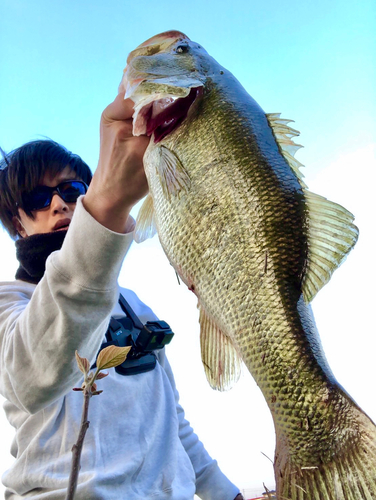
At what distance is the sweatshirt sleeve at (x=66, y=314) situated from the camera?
5.41 feet

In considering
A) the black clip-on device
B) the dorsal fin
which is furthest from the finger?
the black clip-on device

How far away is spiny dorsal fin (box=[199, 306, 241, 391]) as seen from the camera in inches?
50.5

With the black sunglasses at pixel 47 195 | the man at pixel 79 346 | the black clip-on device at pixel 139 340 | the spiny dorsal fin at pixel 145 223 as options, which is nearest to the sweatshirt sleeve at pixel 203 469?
the man at pixel 79 346

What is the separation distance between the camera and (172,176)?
1.43 m

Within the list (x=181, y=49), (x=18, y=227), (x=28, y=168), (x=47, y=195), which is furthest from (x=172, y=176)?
(x=18, y=227)

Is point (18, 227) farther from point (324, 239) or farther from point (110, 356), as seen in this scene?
point (110, 356)

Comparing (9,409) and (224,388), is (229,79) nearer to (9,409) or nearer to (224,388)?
(224,388)

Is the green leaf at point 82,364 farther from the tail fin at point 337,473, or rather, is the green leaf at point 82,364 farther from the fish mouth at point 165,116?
the fish mouth at point 165,116

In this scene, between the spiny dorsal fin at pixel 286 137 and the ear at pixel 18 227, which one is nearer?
the spiny dorsal fin at pixel 286 137

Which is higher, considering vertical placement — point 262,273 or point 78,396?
point 262,273

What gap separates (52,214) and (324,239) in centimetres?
214

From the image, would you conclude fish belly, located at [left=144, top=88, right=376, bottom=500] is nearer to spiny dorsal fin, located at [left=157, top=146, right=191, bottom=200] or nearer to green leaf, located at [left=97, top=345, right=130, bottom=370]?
spiny dorsal fin, located at [left=157, top=146, right=191, bottom=200]

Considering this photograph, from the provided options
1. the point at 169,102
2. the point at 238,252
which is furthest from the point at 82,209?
the point at 238,252

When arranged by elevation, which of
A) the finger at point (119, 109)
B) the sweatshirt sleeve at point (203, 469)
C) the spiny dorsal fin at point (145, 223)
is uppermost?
the finger at point (119, 109)
